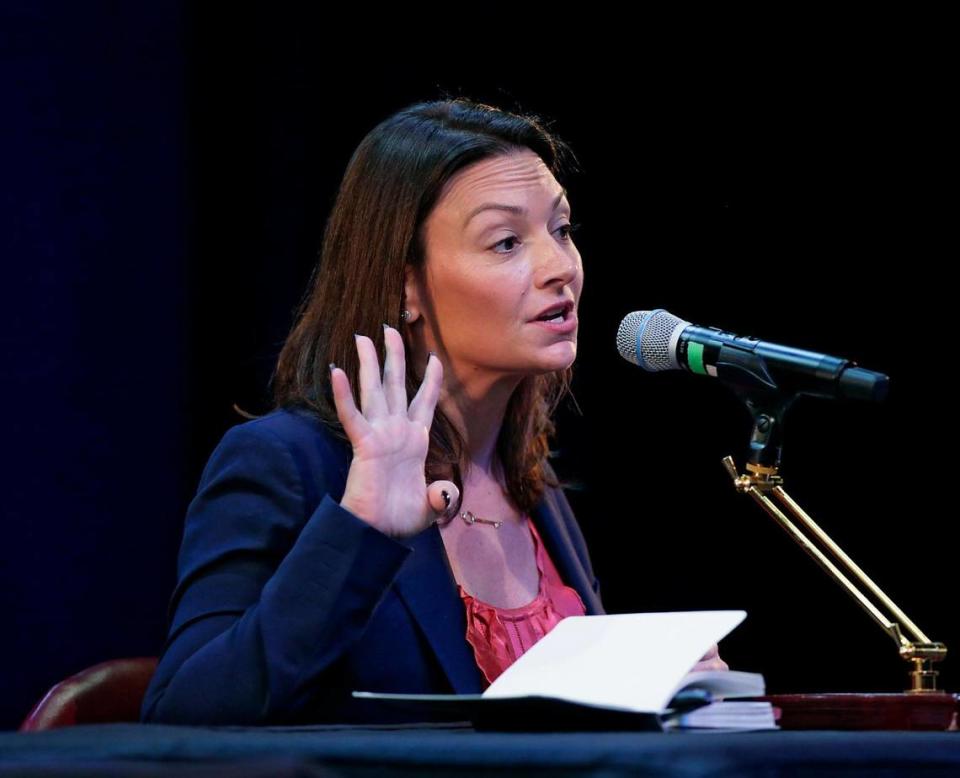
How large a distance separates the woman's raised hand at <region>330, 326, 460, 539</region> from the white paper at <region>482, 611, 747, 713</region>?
20cm

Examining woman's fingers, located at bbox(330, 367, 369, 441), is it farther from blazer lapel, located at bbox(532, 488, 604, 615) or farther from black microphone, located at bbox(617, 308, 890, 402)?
blazer lapel, located at bbox(532, 488, 604, 615)

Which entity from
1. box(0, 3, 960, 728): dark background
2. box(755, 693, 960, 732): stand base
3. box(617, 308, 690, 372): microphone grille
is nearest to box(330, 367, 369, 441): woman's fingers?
box(617, 308, 690, 372): microphone grille

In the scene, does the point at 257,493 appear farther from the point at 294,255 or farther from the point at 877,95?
the point at 877,95

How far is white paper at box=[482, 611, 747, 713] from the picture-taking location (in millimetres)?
1102

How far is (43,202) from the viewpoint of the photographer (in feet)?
8.40

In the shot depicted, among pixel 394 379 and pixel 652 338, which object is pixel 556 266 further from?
pixel 394 379

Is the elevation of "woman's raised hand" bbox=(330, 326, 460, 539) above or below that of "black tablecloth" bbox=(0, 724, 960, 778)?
above

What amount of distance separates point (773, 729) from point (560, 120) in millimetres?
2164

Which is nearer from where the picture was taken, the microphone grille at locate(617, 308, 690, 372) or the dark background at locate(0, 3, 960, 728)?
the microphone grille at locate(617, 308, 690, 372)

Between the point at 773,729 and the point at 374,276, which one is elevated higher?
the point at 374,276

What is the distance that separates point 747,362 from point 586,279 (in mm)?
1656

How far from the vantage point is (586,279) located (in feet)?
10.2

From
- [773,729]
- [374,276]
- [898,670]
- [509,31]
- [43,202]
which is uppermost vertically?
[509,31]

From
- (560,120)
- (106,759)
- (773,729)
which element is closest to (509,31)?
(560,120)
